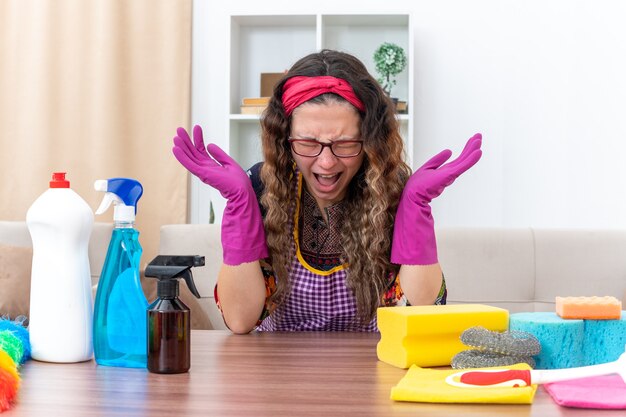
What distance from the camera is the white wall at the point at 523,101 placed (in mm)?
3131

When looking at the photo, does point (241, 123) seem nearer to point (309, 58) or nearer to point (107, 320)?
point (309, 58)

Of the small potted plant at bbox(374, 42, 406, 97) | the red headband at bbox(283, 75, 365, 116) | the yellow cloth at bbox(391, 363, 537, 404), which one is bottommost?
the yellow cloth at bbox(391, 363, 537, 404)

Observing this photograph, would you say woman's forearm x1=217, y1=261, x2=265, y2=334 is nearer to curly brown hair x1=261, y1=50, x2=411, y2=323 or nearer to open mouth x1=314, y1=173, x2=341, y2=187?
curly brown hair x1=261, y1=50, x2=411, y2=323

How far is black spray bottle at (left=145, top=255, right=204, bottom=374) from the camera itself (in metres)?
0.97

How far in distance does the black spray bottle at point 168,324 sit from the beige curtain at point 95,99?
2299mm

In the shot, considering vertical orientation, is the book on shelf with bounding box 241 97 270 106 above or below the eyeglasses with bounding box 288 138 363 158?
above

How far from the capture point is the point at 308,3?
3.27m

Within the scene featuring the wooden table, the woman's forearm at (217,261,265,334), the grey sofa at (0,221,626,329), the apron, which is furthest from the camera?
the grey sofa at (0,221,626,329)

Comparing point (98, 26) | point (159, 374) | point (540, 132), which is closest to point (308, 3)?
point (98, 26)

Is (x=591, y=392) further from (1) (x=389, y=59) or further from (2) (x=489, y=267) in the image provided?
(1) (x=389, y=59)

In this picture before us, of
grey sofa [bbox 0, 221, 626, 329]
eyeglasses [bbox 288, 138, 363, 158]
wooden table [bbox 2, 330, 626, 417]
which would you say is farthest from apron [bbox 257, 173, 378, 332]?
grey sofa [bbox 0, 221, 626, 329]

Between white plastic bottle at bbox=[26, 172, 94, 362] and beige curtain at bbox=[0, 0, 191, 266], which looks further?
beige curtain at bbox=[0, 0, 191, 266]

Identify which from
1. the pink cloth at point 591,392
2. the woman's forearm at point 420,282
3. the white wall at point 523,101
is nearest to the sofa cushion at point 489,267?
the white wall at point 523,101

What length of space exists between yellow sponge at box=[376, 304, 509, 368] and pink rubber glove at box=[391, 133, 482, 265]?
40 cm
